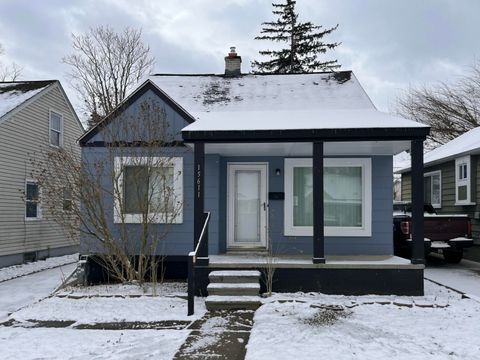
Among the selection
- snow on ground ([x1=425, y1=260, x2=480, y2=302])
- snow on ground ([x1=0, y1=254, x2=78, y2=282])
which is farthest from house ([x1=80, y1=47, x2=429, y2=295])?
snow on ground ([x1=0, y1=254, x2=78, y2=282])

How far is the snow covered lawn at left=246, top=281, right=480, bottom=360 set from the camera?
5020 mm

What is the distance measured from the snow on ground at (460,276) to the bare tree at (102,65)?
70.6 feet

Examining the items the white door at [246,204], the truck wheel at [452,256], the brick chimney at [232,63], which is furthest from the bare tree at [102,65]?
the truck wheel at [452,256]

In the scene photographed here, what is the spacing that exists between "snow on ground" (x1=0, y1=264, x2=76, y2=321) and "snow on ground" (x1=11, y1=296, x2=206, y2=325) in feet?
1.73

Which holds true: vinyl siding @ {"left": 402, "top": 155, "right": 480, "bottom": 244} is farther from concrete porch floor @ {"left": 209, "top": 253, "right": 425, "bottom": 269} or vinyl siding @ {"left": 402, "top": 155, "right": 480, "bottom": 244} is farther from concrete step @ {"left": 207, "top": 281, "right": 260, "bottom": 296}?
concrete step @ {"left": 207, "top": 281, "right": 260, "bottom": 296}

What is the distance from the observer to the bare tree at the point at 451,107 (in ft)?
89.5

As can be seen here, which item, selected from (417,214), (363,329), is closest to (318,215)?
(417,214)

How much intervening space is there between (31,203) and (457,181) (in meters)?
13.2

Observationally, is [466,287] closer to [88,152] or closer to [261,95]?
[261,95]

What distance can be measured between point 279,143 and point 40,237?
9837 mm

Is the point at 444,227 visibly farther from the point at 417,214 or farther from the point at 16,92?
the point at 16,92

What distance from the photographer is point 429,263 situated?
12750 mm

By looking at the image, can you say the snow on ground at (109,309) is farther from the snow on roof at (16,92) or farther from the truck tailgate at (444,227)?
the snow on roof at (16,92)

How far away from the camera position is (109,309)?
707cm
